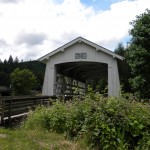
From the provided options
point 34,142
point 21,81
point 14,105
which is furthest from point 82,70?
point 21,81

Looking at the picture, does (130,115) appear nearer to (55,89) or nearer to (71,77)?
(55,89)

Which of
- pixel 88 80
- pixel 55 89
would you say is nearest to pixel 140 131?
pixel 55 89

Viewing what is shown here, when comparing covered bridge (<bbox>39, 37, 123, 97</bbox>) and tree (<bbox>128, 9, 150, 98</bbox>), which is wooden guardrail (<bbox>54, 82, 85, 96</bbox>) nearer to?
covered bridge (<bbox>39, 37, 123, 97</bbox>)

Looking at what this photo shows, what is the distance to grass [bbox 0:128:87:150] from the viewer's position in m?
5.83

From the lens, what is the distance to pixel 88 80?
29.2m

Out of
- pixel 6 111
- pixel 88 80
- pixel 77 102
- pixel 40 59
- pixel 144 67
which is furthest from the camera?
pixel 88 80

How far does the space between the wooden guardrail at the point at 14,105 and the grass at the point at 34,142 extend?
2.96 metres

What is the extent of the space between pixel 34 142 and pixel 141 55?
966cm

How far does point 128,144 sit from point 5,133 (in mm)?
3164

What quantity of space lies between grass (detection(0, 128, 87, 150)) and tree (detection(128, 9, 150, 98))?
28.2 feet

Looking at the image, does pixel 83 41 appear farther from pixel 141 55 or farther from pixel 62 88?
pixel 62 88

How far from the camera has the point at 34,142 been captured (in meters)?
6.27

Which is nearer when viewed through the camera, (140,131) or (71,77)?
(140,131)

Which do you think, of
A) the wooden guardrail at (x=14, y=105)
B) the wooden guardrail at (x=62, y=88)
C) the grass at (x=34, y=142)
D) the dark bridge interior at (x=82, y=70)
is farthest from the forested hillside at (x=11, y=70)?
the grass at (x=34, y=142)
